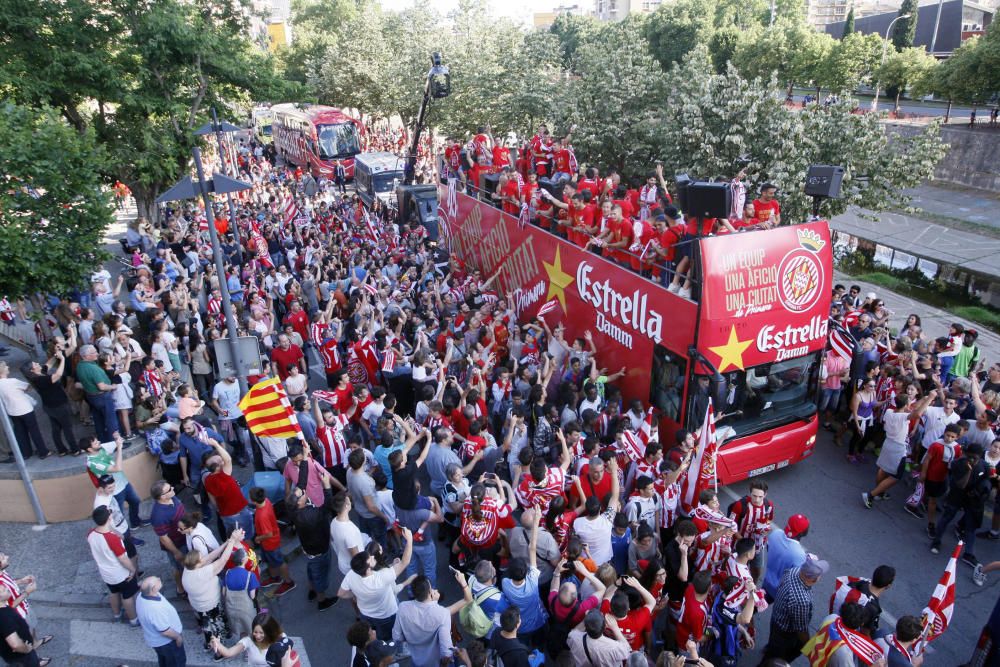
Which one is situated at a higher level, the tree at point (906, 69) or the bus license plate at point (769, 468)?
the tree at point (906, 69)

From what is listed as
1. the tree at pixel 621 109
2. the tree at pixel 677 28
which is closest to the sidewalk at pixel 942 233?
the tree at pixel 621 109

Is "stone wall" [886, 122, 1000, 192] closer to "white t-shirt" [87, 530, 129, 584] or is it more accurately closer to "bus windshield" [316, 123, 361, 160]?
"bus windshield" [316, 123, 361, 160]

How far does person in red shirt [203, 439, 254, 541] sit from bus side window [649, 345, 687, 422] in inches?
206

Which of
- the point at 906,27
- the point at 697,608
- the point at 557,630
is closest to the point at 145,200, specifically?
the point at 557,630

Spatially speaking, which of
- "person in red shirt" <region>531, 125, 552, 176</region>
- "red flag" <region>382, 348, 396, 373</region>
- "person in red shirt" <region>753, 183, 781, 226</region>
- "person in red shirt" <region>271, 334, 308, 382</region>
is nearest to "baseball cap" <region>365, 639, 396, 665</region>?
"red flag" <region>382, 348, 396, 373</region>

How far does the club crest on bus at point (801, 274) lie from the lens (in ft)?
26.5

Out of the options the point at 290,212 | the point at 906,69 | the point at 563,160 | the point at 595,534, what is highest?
the point at 906,69

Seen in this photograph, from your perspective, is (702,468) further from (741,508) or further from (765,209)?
(765,209)

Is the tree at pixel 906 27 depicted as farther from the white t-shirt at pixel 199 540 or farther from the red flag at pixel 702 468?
the white t-shirt at pixel 199 540

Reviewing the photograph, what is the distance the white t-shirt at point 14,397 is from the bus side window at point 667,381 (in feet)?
26.3

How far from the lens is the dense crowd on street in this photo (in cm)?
524

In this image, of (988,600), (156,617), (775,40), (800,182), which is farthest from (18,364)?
(775,40)

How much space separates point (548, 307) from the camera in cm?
1141

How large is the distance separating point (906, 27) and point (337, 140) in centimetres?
4969
